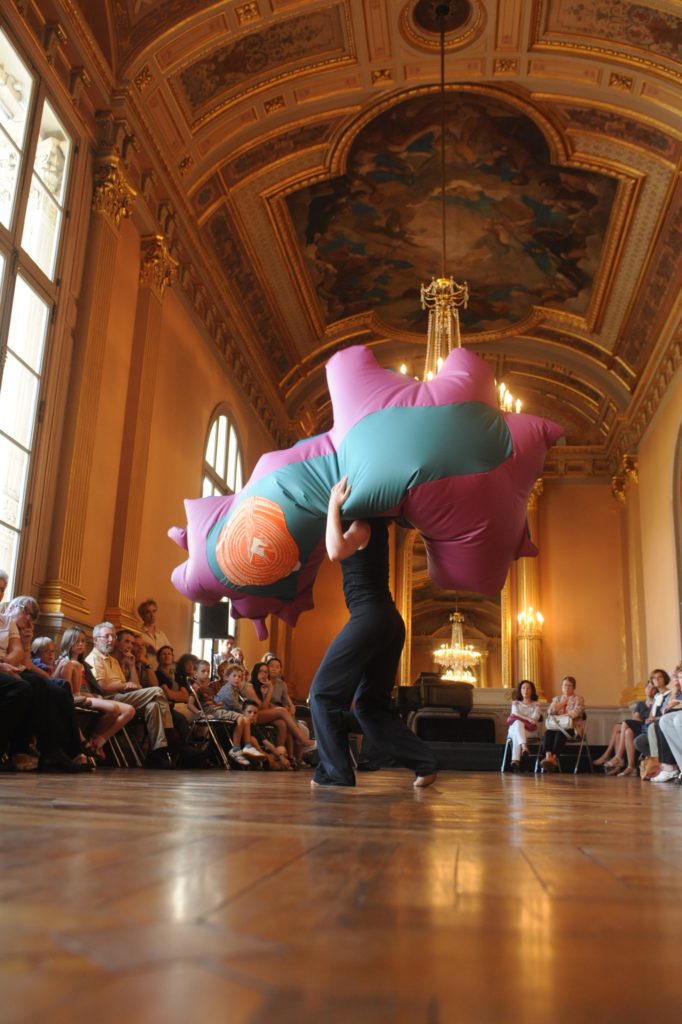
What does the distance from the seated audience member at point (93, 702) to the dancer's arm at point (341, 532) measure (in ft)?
9.56

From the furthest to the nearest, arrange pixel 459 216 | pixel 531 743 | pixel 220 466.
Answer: pixel 459 216 < pixel 220 466 < pixel 531 743

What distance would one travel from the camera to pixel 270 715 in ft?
30.2

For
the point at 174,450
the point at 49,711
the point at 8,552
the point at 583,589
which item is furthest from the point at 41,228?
the point at 583,589

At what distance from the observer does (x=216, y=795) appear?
271 centimetres

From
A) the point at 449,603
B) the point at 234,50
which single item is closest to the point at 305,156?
the point at 234,50

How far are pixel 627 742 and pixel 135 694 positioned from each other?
A: 7.05m

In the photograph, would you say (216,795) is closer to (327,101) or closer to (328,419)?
(327,101)

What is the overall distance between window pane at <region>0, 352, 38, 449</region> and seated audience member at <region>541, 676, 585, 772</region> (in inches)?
281

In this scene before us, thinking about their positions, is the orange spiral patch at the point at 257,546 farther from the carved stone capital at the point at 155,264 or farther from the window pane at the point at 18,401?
the carved stone capital at the point at 155,264

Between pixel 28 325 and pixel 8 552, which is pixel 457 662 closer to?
pixel 8 552

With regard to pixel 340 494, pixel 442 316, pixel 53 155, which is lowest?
pixel 340 494

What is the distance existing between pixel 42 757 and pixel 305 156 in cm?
904

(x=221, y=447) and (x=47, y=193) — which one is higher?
(x=47, y=193)

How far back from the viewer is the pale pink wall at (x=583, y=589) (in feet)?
58.1
